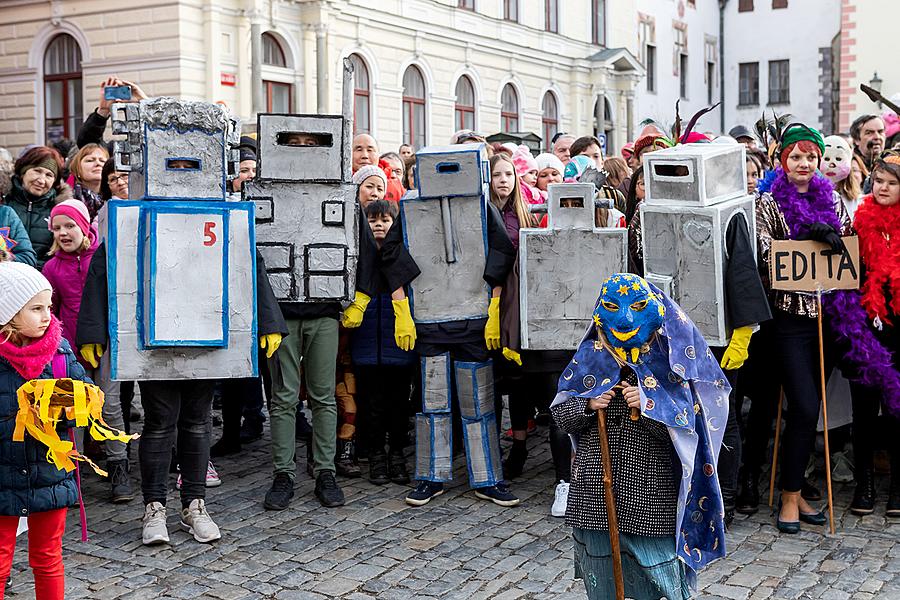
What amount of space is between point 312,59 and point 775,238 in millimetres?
17754

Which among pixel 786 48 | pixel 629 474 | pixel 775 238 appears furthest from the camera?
pixel 786 48

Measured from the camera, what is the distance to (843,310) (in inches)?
226

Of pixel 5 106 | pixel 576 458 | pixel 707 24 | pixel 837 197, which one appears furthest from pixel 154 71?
pixel 707 24

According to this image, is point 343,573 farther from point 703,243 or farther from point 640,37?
point 640,37

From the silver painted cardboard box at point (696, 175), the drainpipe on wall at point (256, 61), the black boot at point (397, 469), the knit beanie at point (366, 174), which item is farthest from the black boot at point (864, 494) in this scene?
→ the drainpipe on wall at point (256, 61)

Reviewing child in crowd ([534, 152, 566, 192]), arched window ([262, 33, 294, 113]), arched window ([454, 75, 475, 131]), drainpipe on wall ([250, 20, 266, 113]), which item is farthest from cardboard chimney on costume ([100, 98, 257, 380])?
arched window ([454, 75, 475, 131])

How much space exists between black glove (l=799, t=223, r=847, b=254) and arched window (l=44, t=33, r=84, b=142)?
704 inches

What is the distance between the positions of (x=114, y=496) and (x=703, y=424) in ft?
12.1

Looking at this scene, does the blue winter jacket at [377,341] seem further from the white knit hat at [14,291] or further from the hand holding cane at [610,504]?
the hand holding cane at [610,504]

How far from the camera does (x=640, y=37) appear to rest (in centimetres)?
3712

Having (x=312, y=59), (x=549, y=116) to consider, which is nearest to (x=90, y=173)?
(x=312, y=59)

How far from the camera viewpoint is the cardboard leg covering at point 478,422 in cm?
618

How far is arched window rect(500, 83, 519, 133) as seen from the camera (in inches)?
1155

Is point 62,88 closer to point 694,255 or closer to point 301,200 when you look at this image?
point 301,200
